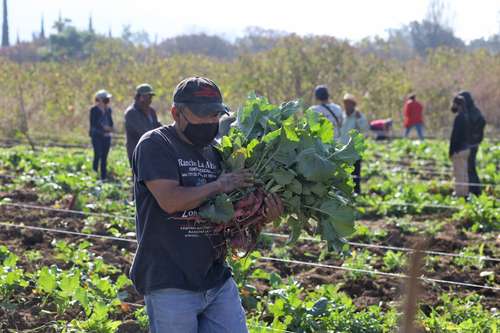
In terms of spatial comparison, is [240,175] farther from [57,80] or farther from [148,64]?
[148,64]

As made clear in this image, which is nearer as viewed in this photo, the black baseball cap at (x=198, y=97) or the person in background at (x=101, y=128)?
the black baseball cap at (x=198, y=97)

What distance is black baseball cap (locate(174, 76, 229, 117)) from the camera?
12.5ft

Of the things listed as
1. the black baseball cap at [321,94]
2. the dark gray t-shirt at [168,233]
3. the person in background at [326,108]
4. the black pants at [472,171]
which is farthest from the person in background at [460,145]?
the dark gray t-shirt at [168,233]

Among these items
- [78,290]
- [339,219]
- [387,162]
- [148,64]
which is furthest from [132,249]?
[148,64]

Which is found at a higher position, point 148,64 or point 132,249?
point 148,64

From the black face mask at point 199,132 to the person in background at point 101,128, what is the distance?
1046cm

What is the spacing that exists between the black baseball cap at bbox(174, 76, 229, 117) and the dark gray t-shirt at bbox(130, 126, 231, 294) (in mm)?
170

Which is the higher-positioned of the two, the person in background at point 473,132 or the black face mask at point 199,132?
the black face mask at point 199,132

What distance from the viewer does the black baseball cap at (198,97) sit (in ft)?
12.5

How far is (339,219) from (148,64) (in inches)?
1183

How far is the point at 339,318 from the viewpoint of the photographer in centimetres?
581

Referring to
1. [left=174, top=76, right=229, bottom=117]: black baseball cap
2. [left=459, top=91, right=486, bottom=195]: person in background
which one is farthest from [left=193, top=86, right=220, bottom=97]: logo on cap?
[left=459, top=91, right=486, bottom=195]: person in background

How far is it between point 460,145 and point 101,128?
6096 millimetres

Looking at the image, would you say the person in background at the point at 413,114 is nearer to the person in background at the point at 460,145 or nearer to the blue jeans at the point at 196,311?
the person in background at the point at 460,145
